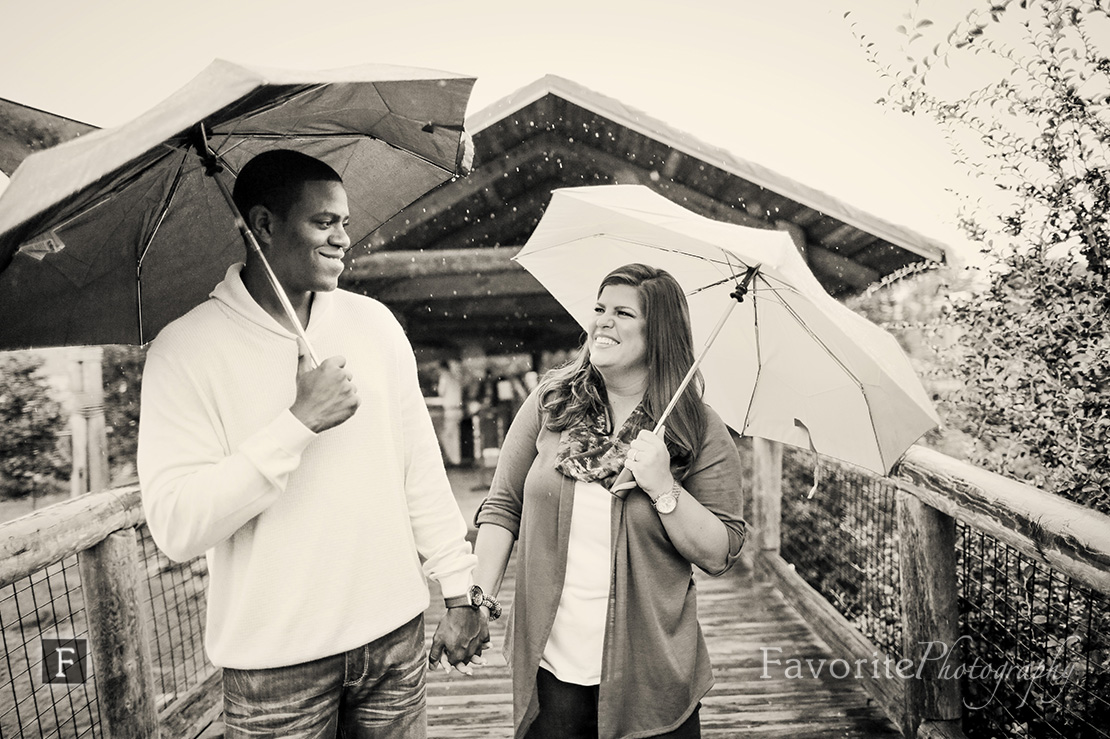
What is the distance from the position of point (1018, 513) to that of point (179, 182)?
2599mm

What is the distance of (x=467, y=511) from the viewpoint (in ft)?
29.5

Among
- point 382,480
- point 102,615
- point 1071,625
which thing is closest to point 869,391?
point 382,480

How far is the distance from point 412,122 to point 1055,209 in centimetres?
287

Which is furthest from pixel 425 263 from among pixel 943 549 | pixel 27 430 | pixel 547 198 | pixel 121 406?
pixel 27 430

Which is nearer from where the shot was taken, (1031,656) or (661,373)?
(661,373)

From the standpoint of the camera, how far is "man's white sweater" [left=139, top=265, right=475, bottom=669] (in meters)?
1.54

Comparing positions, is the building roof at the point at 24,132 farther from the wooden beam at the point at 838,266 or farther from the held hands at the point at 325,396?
the wooden beam at the point at 838,266

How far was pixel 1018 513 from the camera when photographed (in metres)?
2.53

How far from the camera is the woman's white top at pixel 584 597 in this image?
200 cm

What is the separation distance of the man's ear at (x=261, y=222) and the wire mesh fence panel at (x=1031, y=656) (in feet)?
8.58

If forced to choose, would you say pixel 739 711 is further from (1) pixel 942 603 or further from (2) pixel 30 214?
(2) pixel 30 214

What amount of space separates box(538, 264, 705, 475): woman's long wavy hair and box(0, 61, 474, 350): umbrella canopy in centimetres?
61

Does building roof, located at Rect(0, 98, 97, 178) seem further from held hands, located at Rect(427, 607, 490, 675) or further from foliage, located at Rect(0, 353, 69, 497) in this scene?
foliage, located at Rect(0, 353, 69, 497)

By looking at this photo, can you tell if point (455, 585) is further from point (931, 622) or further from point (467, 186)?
point (467, 186)
